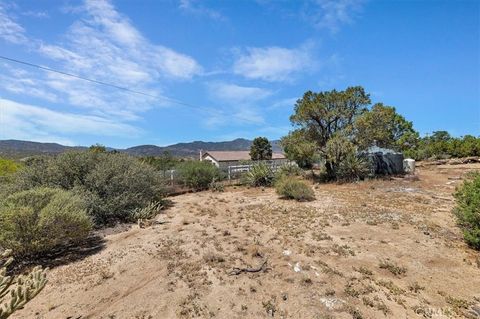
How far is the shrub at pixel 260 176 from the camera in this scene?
15266 millimetres

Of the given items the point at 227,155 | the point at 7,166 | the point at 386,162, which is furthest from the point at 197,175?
the point at 227,155

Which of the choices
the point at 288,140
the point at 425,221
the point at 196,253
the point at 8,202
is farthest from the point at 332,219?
the point at 288,140

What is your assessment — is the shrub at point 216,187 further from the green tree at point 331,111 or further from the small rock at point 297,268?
the small rock at point 297,268

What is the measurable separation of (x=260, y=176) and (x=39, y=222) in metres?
11.1

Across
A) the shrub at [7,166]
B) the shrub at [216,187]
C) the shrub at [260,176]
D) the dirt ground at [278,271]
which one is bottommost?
the dirt ground at [278,271]

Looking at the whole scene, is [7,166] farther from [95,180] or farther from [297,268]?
[297,268]

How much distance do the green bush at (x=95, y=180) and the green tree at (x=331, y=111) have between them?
34.5ft

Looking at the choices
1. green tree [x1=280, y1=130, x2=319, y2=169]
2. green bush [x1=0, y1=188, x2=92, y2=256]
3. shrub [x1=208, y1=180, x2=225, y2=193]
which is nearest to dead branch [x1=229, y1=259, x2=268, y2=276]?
green bush [x1=0, y1=188, x2=92, y2=256]

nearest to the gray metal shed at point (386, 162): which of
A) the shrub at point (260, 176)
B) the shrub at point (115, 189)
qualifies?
the shrub at point (260, 176)

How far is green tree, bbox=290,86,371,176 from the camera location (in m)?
15.8

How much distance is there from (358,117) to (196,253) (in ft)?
42.5

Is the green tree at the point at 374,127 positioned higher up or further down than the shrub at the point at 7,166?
higher up

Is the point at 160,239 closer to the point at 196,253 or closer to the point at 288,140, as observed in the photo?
the point at 196,253

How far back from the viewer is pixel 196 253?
5660 mm
